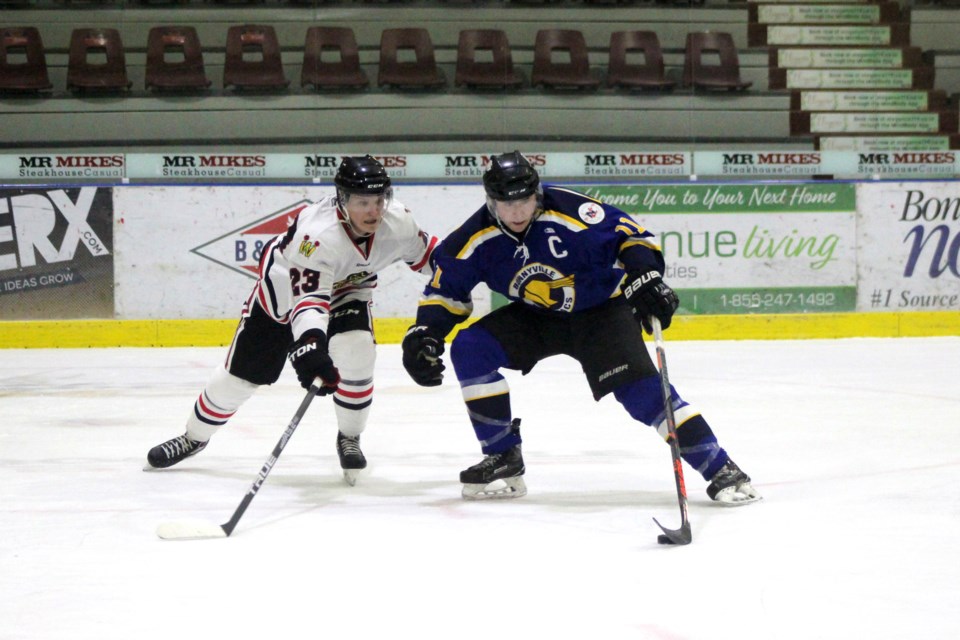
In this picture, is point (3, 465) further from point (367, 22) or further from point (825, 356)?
point (367, 22)

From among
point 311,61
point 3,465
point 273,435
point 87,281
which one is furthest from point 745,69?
point 3,465

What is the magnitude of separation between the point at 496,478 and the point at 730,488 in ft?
2.24

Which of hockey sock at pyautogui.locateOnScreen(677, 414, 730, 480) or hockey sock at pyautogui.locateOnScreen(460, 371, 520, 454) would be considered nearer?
hockey sock at pyautogui.locateOnScreen(677, 414, 730, 480)

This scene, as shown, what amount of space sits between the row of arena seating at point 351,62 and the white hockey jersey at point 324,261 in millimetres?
4659

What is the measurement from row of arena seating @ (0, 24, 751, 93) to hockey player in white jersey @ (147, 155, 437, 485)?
4663 mm

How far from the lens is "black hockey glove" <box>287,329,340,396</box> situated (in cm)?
331

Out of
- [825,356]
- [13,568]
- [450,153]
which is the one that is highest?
[450,153]

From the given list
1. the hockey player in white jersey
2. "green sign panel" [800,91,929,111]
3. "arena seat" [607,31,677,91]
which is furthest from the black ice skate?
"green sign panel" [800,91,929,111]

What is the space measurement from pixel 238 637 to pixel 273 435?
2.62 m

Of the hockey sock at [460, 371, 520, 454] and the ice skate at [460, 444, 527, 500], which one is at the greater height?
the hockey sock at [460, 371, 520, 454]

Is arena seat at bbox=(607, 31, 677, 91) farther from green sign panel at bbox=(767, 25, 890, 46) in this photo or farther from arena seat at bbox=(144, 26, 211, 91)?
arena seat at bbox=(144, 26, 211, 91)

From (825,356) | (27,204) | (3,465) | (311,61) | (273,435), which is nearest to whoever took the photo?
(3,465)

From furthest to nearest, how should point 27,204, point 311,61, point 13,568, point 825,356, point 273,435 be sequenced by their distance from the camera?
1. point 311,61
2. point 27,204
3. point 825,356
4. point 273,435
5. point 13,568

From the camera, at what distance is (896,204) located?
824 centimetres
